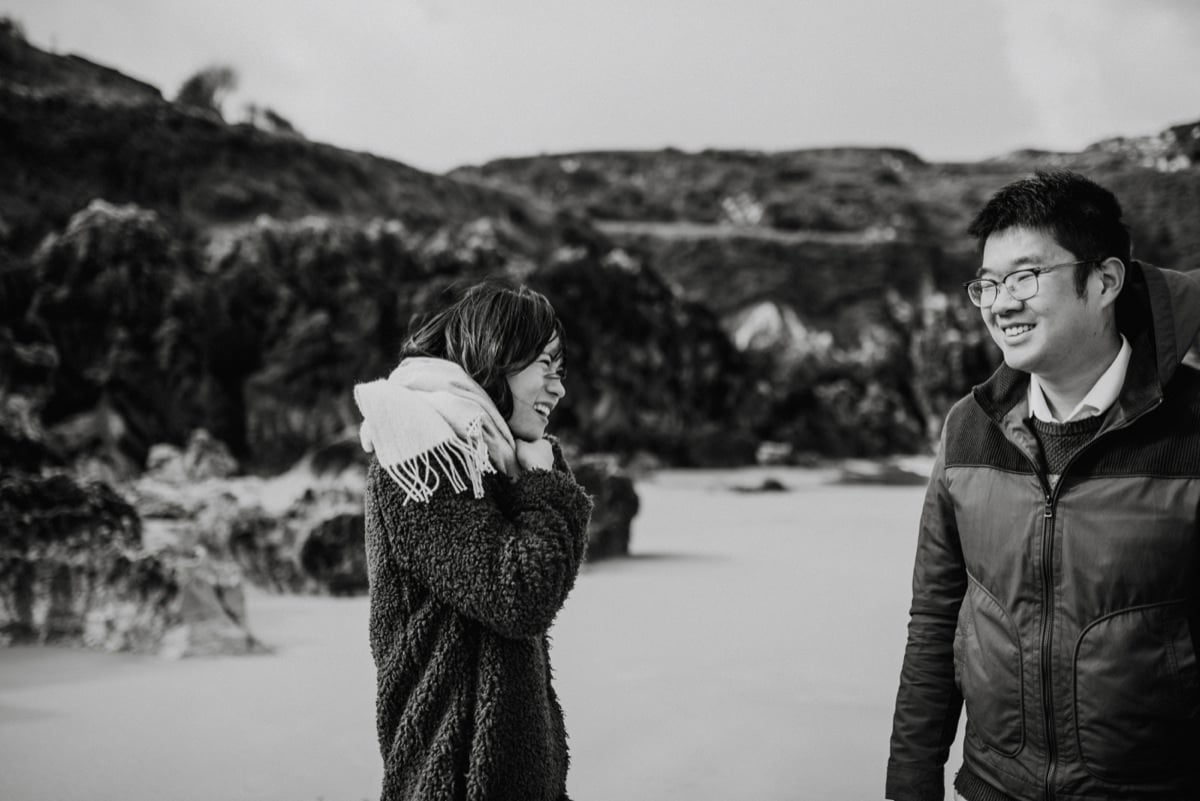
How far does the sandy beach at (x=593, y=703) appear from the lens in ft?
9.66

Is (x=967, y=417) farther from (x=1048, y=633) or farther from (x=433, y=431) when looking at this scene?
(x=433, y=431)

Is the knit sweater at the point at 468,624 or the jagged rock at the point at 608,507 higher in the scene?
the knit sweater at the point at 468,624

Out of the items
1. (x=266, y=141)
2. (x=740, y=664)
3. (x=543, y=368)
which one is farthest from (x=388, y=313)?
(x=543, y=368)

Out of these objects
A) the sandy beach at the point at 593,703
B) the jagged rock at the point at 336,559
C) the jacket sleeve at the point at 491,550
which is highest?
the jacket sleeve at the point at 491,550

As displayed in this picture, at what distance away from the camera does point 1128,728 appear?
1.52 m

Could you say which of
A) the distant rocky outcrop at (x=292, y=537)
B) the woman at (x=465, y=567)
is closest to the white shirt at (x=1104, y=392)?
the woman at (x=465, y=567)

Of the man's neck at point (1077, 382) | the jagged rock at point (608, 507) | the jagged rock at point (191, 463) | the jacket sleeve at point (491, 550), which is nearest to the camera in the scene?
the jacket sleeve at point (491, 550)

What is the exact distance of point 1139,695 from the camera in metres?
1.51

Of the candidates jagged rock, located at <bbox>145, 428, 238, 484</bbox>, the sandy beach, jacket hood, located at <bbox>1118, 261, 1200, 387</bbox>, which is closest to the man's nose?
jacket hood, located at <bbox>1118, 261, 1200, 387</bbox>

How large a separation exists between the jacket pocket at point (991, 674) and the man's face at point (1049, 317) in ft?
1.47

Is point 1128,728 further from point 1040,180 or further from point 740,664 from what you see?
point 740,664

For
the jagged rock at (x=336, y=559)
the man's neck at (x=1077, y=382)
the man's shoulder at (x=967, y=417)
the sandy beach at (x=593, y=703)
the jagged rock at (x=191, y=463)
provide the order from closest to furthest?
1. the man's neck at (x=1077, y=382)
2. the man's shoulder at (x=967, y=417)
3. the sandy beach at (x=593, y=703)
4. the jagged rock at (x=336, y=559)
5. the jagged rock at (x=191, y=463)

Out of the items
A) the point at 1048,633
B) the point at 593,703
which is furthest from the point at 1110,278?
the point at 593,703

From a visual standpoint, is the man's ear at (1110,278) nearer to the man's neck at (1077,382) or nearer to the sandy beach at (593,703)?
the man's neck at (1077,382)
